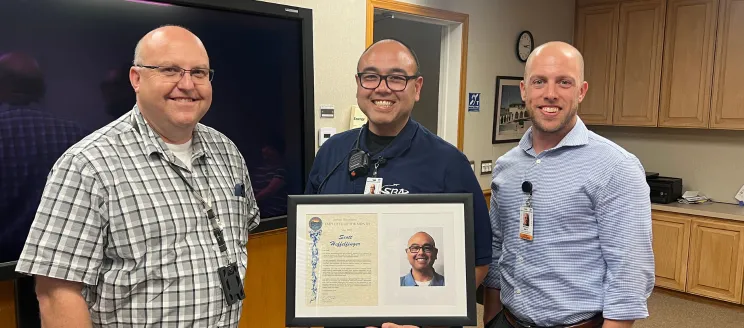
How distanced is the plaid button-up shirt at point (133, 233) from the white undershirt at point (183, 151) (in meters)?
0.02

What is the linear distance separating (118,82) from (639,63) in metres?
4.33

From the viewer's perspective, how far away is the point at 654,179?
15.1 ft

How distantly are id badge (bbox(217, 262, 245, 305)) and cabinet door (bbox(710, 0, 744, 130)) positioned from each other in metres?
4.31

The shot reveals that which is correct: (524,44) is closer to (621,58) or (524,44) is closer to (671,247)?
(621,58)

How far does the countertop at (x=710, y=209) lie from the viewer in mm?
4055

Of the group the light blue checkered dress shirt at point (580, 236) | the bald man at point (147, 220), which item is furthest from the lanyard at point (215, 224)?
the light blue checkered dress shirt at point (580, 236)

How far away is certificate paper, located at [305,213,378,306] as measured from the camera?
4.76 ft

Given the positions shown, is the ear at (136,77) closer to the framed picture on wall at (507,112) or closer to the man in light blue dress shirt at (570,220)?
the man in light blue dress shirt at (570,220)

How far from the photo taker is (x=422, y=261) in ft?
4.78

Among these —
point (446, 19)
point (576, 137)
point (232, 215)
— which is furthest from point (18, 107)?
point (446, 19)

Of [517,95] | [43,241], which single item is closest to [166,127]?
[43,241]

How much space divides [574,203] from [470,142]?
8.90 feet

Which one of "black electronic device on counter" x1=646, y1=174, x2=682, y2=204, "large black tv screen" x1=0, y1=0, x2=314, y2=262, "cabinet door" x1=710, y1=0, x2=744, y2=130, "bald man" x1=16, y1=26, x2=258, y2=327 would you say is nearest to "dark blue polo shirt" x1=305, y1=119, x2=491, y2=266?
"bald man" x1=16, y1=26, x2=258, y2=327

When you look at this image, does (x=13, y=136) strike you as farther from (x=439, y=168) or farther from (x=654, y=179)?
(x=654, y=179)
